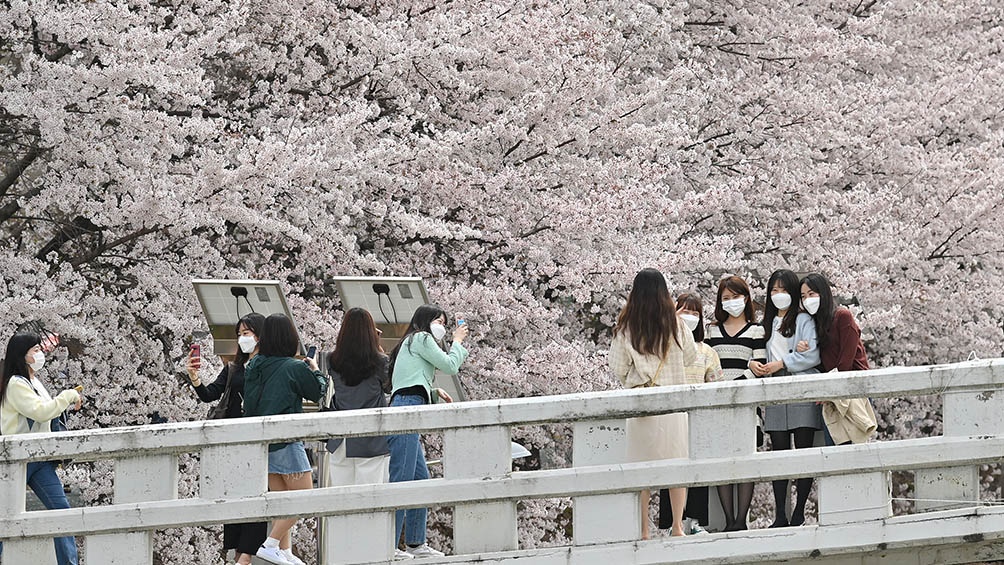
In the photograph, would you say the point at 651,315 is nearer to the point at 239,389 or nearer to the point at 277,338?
the point at 277,338

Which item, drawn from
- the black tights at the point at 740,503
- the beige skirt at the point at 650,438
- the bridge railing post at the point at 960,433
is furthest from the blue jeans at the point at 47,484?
the bridge railing post at the point at 960,433

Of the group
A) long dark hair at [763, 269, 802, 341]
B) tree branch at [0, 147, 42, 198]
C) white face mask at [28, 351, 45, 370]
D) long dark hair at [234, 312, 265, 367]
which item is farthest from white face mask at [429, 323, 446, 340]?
tree branch at [0, 147, 42, 198]

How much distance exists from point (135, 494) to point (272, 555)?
36.2 inches

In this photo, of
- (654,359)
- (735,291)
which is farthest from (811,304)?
(654,359)

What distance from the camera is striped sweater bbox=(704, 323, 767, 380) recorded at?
868cm

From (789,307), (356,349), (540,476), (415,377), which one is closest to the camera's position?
(540,476)

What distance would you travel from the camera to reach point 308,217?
38.3ft

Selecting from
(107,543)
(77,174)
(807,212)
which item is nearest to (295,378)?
(107,543)

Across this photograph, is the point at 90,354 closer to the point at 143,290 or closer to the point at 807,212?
the point at 143,290

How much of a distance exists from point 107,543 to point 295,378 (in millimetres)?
1374

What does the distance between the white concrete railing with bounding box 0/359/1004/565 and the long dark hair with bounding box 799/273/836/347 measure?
2.40 feet

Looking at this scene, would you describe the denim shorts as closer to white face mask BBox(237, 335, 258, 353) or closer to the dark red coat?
white face mask BBox(237, 335, 258, 353)

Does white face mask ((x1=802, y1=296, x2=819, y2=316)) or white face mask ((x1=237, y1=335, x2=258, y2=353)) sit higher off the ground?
white face mask ((x1=802, y1=296, x2=819, y2=316))

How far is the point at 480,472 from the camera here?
767 cm
